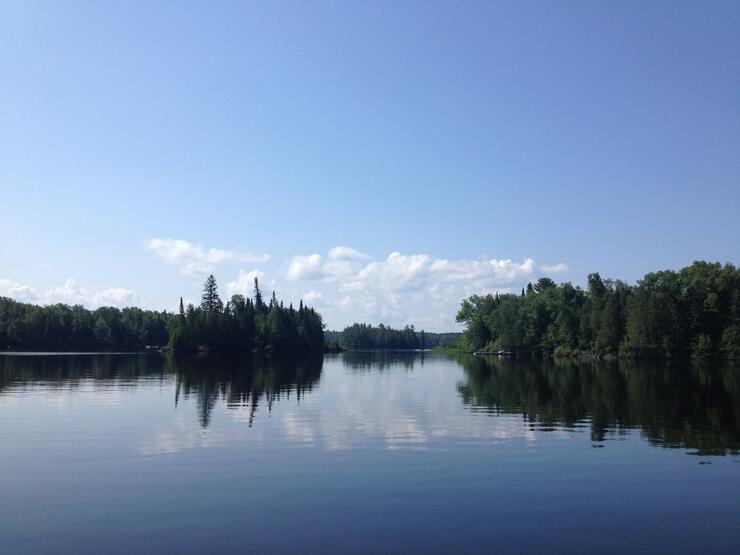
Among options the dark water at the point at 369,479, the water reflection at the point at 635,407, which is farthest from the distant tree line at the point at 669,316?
the dark water at the point at 369,479

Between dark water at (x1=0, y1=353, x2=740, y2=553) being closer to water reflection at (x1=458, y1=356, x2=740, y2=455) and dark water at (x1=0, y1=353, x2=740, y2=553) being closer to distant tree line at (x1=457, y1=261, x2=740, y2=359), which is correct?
water reflection at (x1=458, y1=356, x2=740, y2=455)

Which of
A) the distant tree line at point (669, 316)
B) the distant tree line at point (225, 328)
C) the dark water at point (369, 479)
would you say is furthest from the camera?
the distant tree line at point (225, 328)

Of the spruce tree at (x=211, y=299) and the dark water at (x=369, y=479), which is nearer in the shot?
the dark water at (x=369, y=479)

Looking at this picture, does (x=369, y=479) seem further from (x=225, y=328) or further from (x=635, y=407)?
(x=225, y=328)

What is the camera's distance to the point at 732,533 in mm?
14914

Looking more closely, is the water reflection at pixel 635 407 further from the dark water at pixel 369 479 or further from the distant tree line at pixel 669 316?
the distant tree line at pixel 669 316

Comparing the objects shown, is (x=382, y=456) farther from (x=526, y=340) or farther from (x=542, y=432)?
(x=526, y=340)

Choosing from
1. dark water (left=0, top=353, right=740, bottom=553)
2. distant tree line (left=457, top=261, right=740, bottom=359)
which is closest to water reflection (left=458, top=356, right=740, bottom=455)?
dark water (left=0, top=353, right=740, bottom=553)

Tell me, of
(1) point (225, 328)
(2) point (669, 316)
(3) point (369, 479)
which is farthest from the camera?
(1) point (225, 328)

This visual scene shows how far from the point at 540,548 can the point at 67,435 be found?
24.2m

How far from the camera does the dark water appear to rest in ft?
47.3

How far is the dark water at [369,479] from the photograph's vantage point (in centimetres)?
1441

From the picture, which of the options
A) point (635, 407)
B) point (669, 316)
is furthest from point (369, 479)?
point (669, 316)

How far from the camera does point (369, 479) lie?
20.1 metres
